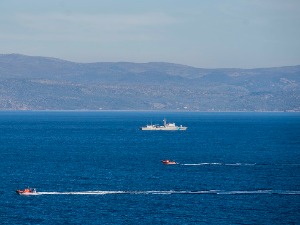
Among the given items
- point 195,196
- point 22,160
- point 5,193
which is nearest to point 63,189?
point 5,193

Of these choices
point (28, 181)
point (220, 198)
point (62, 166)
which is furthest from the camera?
point (62, 166)

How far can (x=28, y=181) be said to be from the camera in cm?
14412

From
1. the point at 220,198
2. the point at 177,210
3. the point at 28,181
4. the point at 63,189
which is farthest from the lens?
the point at 28,181

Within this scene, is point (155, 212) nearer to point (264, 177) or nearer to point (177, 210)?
point (177, 210)

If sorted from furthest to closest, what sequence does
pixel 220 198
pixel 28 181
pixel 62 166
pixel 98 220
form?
1. pixel 62 166
2. pixel 28 181
3. pixel 220 198
4. pixel 98 220

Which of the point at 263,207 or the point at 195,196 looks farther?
the point at 195,196

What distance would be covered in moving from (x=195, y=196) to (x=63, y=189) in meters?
23.8

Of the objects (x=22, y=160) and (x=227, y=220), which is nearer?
(x=227, y=220)

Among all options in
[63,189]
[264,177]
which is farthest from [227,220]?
[264,177]

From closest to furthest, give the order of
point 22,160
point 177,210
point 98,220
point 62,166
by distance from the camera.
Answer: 1. point 98,220
2. point 177,210
3. point 62,166
4. point 22,160

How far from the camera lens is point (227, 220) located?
107250 mm

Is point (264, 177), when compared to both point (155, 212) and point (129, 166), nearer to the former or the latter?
point (129, 166)

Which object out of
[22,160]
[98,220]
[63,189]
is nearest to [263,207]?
[98,220]

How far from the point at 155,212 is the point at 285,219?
19.1m
